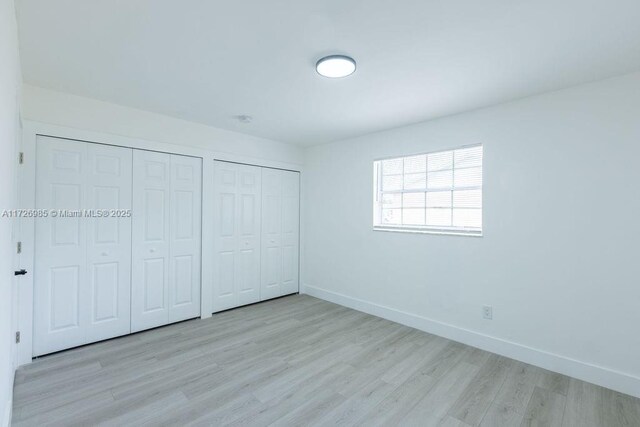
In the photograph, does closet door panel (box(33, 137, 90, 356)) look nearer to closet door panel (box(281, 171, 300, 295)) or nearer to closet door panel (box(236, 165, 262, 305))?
closet door panel (box(236, 165, 262, 305))

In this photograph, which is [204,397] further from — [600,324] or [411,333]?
[600,324]

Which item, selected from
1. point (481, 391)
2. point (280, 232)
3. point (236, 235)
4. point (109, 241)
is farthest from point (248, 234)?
point (481, 391)

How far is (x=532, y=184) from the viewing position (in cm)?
279

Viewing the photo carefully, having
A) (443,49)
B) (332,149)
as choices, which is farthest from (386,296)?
(443,49)

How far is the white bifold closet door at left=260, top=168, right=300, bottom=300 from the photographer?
460 cm

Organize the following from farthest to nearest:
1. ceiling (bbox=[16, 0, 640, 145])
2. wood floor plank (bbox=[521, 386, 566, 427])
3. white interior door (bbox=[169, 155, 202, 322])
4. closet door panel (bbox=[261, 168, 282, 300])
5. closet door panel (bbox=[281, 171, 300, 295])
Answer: closet door panel (bbox=[281, 171, 300, 295]) < closet door panel (bbox=[261, 168, 282, 300]) < white interior door (bbox=[169, 155, 202, 322]) < wood floor plank (bbox=[521, 386, 566, 427]) < ceiling (bbox=[16, 0, 640, 145])

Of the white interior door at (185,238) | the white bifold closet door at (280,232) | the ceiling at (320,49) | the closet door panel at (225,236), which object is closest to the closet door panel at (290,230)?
the white bifold closet door at (280,232)

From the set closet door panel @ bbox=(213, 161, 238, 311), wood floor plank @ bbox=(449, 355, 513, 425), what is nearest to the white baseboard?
wood floor plank @ bbox=(449, 355, 513, 425)

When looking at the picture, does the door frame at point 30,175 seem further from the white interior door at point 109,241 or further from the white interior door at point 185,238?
the white interior door at point 185,238

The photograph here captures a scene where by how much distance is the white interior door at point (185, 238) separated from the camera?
3.61 m

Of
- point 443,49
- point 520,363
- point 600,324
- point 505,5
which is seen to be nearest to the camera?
point 505,5

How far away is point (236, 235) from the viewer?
4242 mm

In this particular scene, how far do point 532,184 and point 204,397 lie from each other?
11.0 ft

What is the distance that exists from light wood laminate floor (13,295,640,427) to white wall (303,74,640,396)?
0.28 meters
